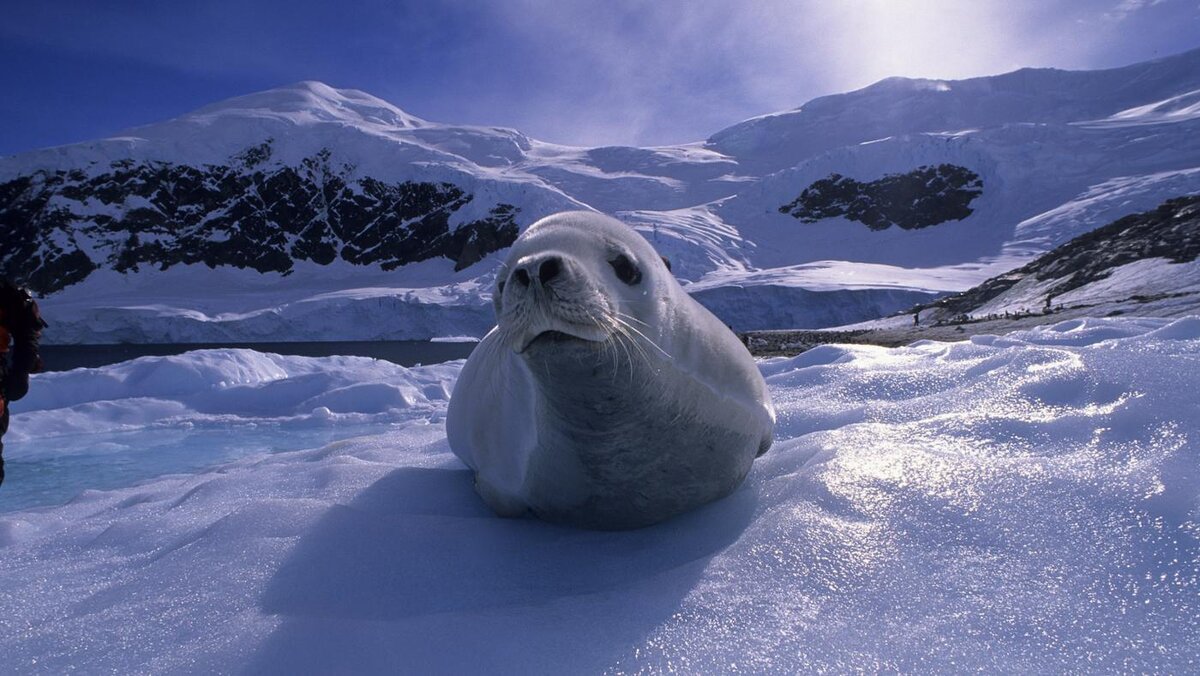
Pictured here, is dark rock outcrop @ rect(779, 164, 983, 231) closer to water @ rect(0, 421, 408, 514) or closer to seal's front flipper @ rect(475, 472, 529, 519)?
water @ rect(0, 421, 408, 514)

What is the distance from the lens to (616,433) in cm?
154

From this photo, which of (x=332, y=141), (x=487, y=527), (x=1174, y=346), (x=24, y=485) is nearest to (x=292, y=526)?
(x=487, y=527)

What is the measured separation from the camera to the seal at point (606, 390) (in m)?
1.33

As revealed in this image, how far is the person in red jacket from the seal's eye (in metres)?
3.12

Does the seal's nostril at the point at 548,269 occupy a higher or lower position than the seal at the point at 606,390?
higher

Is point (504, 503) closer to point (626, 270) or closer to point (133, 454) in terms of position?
point (626, 270)

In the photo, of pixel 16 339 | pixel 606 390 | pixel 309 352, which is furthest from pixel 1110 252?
pixel 309 352

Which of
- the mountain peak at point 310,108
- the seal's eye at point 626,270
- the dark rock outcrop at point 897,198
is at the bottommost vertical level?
the seal's eye at point 626,270

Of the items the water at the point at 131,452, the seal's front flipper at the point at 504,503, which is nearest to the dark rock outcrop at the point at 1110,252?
the seal's front flipper at the point at 504,503

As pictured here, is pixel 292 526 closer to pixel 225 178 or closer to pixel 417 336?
pixel 417 336

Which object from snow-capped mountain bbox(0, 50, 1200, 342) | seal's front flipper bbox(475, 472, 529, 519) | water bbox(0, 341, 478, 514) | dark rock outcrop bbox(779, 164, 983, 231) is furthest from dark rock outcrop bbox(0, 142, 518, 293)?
seal's front flipper bbox(475, 472, 529, 519)

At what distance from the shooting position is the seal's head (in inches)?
50.3

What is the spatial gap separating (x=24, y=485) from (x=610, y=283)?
6.38m

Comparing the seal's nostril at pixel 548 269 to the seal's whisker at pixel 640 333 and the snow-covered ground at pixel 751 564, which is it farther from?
the snow-covered ground at pixel 751 564
